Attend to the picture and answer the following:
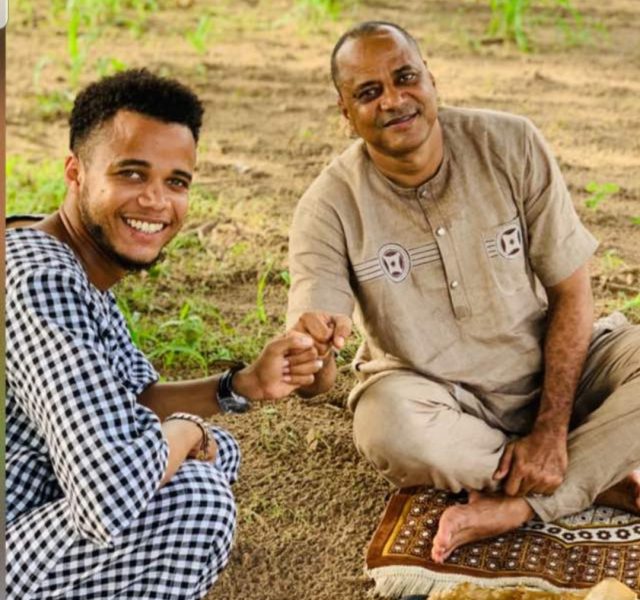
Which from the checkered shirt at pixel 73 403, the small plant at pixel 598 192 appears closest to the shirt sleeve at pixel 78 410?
the checkered shirt at pixel 73 403

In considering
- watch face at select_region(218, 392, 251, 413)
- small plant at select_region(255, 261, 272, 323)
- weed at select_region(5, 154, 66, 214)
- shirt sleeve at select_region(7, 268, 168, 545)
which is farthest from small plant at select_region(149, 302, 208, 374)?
shirt sleeve at select_region(7, 268, 168, 545)

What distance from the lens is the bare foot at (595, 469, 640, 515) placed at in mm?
3297

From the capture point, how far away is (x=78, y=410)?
2.37 metres

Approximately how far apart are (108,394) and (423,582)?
1029 mm

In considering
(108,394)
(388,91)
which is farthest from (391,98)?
(108,394)

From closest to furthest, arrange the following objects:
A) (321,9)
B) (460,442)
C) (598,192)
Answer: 1. (460,442)
2. (598,192)
3. (321,9)

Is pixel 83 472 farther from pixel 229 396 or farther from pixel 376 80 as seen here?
pixel 376 80

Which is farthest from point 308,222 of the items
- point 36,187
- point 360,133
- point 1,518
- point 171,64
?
point 171,64

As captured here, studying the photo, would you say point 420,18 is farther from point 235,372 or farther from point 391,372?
point 235,372

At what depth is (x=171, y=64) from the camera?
22.8 feet

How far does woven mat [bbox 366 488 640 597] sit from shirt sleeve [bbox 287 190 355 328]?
55cm

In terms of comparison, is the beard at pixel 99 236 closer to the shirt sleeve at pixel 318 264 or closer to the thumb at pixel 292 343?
the thumb at pixel 292 343

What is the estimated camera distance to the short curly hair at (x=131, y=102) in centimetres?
269

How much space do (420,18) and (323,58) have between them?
2.33ft
